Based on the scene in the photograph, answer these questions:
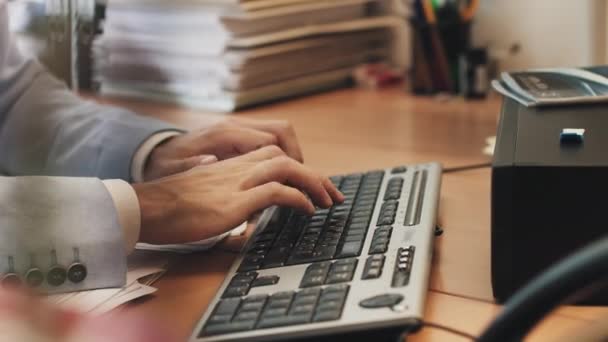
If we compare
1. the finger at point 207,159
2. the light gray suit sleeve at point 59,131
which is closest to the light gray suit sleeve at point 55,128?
the light gray suit sleeve at point 59,131

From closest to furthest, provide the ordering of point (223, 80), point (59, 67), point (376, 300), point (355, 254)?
point (376, 300) < point (355, 254) < point (59, 67) < point (223, 80)

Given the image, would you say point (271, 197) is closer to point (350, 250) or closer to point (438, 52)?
point (350, 250)

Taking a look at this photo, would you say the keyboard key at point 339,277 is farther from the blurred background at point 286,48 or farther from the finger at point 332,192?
the blurred background at point 286,48

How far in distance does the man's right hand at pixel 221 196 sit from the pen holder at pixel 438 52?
751 millimetres

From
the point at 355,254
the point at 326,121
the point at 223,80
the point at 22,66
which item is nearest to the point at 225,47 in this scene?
the point at 223,80

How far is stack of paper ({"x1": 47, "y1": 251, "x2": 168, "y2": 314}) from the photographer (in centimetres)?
67

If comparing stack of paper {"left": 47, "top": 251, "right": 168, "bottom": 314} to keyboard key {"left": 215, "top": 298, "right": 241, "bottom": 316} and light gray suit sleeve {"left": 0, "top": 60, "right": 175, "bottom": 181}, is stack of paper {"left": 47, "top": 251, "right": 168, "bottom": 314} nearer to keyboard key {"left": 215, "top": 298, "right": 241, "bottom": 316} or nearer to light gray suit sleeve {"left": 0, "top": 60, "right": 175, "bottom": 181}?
keyboard key {"left": 215, "top": 298, "right": 241, "bottom": 316}

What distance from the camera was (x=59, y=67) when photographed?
3.82 ft

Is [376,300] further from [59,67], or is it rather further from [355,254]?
[59,67]

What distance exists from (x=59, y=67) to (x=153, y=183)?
419mm

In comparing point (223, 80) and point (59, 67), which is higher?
point (59, 67)

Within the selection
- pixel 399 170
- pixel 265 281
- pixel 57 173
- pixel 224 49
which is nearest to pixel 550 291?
pixel 265 281

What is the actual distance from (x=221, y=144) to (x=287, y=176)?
9.0 inches

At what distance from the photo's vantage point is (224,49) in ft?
4.99
